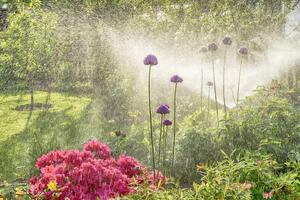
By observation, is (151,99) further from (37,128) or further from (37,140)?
(37,140)

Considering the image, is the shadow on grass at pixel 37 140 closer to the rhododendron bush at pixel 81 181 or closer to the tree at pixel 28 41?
the tree at pixel 28 41

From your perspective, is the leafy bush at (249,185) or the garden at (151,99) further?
the garden at (151,99)

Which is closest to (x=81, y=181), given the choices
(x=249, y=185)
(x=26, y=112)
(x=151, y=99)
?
(x=249, y=185)

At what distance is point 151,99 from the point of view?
9.78 meters

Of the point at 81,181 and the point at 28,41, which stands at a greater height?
the point at 28,41

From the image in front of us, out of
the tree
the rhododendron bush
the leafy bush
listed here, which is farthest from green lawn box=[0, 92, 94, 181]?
the leafy bush

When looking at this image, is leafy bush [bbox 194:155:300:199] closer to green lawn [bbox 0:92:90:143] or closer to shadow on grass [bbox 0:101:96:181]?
shadow on grass [bbox 0:101:96:181]

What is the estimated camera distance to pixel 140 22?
13.5 m

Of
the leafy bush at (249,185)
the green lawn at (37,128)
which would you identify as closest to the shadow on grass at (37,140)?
the green lawn at (37,128)

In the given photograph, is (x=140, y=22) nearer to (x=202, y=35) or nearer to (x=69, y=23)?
(x=202, y=35)

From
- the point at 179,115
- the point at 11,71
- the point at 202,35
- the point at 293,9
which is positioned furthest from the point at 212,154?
the point at 11,71

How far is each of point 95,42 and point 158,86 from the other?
12.7 feet

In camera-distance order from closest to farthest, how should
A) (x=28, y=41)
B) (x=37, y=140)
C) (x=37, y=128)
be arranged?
1. (x=37, y=140)
2. (x=37, y=128)
3. (x=28, y=41)

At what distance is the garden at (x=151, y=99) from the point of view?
12.4ft
